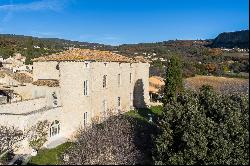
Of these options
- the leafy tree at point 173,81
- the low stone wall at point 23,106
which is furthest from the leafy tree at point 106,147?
the leafy tree at point 173,81

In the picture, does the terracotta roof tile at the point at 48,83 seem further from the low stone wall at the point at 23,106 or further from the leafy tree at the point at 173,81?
the leafy tree at the point at 173,81

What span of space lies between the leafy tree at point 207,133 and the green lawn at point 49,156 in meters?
5.33

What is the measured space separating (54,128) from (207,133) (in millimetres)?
11734

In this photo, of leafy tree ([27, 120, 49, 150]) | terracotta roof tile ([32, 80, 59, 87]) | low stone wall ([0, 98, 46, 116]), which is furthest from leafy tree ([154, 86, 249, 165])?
low stone wall ([0, 98, 46, 116])

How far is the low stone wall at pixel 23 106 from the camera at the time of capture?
2888cm

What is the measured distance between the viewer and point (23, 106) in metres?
30.1

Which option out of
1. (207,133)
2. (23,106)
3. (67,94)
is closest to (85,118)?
(67,94)

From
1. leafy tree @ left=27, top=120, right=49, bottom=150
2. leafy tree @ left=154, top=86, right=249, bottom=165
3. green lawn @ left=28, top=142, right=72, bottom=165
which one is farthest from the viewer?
leafy tree @ left=27, top=120, right=49, bottom=150

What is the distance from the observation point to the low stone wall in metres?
28.9

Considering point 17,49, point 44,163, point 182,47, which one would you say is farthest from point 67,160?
point 17,49

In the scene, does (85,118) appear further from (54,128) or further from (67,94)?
(54,128)

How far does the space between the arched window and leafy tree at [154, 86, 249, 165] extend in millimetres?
8532

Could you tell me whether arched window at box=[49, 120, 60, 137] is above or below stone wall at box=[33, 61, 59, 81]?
below

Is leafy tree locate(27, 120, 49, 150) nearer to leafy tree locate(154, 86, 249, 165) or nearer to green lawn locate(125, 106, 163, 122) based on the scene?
leafy tree locate(154, 86, 249, 165)
